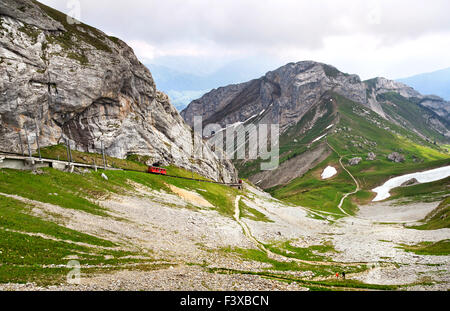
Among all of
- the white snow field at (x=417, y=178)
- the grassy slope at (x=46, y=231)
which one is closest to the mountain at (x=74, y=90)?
the grassy slope at (x=46, y=231)

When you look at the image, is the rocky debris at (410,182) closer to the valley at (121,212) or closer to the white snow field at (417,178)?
the white snow field at (417,178)

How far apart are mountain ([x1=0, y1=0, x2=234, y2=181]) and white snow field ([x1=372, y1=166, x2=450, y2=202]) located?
140 m

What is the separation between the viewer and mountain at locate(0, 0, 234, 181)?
3005 inches

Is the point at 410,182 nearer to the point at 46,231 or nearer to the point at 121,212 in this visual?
the point at 121,212

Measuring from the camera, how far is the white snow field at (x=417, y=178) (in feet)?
594

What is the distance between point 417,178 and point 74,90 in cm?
22269

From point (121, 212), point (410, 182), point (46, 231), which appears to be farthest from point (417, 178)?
point (46, 231)

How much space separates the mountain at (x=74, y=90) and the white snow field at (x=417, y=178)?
13993 cm

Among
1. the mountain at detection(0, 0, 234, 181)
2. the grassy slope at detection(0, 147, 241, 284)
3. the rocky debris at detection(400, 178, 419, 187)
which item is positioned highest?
the mountain at detection(0, 0, 234, 181)

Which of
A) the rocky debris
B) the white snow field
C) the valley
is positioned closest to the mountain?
the valley

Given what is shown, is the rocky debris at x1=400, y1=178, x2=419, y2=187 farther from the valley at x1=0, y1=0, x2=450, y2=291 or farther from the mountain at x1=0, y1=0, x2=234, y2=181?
the mountain at x1=0, y1=0, x2=234, y2=181

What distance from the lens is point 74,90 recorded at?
9106 cm
